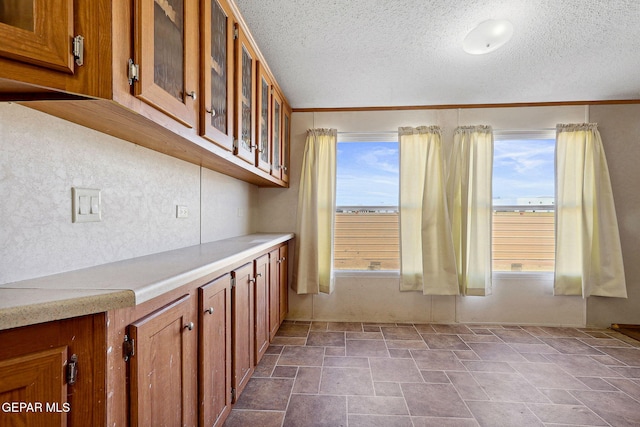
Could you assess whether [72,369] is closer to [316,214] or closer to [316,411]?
[316,411]

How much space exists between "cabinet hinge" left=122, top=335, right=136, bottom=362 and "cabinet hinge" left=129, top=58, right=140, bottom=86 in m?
0.77

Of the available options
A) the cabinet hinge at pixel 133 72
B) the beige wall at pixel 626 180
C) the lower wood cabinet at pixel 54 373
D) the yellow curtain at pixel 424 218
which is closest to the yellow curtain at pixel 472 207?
the yellow curtain at pixel 424 218

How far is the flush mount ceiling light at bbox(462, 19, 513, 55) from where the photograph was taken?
177 cm

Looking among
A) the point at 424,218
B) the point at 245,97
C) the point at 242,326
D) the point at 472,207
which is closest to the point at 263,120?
the point at 245,97

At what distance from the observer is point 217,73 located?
1.47 metres

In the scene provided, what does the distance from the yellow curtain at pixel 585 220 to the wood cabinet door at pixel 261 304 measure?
9.77 feet

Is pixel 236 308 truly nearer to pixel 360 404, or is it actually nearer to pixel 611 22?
pixel 360 404

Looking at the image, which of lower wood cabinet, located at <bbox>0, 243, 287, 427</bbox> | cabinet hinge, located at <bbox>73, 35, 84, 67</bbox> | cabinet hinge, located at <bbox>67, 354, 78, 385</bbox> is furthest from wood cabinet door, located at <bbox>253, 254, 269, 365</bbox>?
cabinet hinge, located at <bbox>73, 35, 84, 67</bbox>

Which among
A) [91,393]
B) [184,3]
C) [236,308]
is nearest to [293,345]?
[236,308]

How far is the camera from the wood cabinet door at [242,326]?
1.62 metres

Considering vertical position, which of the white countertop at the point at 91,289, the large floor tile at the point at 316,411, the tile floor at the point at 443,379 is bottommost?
the tile floor at the point at 443,379

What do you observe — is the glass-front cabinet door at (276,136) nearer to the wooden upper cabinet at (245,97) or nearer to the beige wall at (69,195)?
the wooden upper cabinet at (245,97)

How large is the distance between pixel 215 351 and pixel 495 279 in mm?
2966

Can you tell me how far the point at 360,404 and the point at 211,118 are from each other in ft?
6.06
